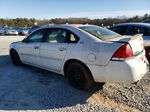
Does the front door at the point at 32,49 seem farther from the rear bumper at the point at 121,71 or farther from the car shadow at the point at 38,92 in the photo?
the rear bumper at the point at 121,71

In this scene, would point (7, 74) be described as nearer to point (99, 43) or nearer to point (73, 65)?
point (73, 65)

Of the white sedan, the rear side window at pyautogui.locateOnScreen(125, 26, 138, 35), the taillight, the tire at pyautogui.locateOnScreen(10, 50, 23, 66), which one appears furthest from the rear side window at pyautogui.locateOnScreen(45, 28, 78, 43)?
the rear side window at pyautogui.locateOnScreen(125, 26, 138, 35)

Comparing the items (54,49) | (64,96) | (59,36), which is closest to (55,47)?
(54,49)

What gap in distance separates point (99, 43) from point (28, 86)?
6.99ft

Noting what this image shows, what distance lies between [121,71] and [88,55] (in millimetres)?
748

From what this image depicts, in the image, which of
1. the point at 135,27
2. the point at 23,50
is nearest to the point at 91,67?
the point at 23,50

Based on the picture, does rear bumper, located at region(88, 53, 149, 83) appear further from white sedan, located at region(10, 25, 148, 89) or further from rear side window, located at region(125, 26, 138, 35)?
rear side window, located at region(125, 26, 138, 35)

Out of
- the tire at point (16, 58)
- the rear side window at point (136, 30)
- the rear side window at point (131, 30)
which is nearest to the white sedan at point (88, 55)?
the tire at point (16, 58)

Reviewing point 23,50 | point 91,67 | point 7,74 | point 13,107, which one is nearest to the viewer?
point 13,107

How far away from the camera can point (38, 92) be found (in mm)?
3902

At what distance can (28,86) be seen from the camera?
423cm

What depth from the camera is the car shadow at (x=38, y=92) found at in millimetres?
3402

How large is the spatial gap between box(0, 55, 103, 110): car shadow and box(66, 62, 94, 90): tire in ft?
0.51

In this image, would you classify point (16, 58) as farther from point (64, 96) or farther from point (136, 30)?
point (136, 30)
